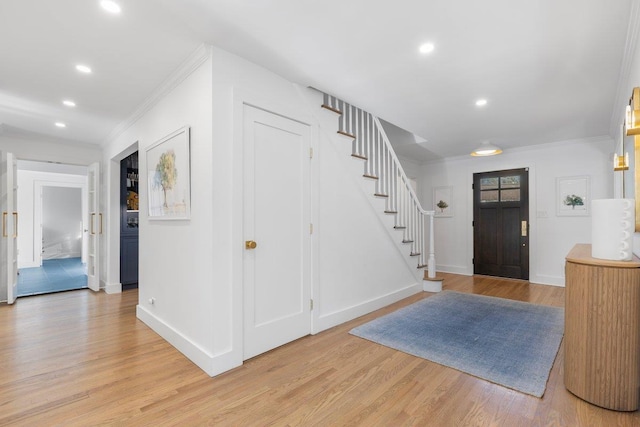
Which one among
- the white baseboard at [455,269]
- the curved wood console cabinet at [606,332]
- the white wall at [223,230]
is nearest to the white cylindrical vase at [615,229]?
the curved wood console cabinet at [606,332]

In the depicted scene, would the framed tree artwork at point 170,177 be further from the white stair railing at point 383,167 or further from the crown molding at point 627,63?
the crown molding at point 627,63

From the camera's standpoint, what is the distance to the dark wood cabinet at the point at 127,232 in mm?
4965

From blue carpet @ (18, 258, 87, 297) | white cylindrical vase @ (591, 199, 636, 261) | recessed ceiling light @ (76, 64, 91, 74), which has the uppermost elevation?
recessed ceiling light @ (76, 64, 91, 74)

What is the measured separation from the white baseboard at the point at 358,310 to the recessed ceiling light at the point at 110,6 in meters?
2.89

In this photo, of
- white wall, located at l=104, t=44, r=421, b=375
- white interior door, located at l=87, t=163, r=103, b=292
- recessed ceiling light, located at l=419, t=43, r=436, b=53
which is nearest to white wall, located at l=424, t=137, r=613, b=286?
white wall, located at l=104, t=44, r=421, b=375

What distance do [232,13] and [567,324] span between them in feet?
9.80

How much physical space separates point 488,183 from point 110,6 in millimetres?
6147

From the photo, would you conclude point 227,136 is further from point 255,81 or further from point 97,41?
point 97,41

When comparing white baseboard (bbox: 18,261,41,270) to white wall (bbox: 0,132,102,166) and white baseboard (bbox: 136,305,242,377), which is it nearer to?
white wall (bbox: 0,132,102,166)

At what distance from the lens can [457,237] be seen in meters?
6.20

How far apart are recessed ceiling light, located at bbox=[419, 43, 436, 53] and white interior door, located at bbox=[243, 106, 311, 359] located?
Answer: 3.94 feet

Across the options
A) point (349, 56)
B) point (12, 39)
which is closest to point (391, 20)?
point (349, 56)

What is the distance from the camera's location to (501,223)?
565cm

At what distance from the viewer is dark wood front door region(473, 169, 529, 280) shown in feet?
17.8
